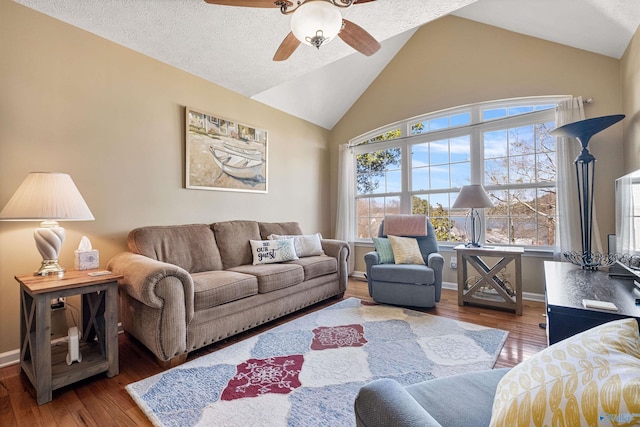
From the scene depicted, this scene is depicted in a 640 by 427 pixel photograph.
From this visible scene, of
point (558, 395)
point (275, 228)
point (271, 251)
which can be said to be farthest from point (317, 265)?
point (558, 395)

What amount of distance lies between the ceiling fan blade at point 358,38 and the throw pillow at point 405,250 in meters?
2.11

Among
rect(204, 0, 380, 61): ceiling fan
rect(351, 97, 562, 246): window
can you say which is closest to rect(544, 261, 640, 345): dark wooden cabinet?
rect(351, 97, 562, 246): window

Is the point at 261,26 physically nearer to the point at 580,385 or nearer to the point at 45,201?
the point at 45,201

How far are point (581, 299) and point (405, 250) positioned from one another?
194 cm

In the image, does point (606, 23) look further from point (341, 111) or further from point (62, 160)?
point (62, 160)

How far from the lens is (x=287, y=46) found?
2068mm

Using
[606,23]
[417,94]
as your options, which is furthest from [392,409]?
[417,94]

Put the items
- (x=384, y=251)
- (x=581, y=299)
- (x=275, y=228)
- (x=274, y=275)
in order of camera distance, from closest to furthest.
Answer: (x=581, y=299) < (x=274, y=275) < (x=384, y=251) < (x=275, y=228)

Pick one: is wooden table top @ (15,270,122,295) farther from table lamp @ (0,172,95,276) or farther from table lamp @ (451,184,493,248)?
table lamp @ (451,184,493,248)

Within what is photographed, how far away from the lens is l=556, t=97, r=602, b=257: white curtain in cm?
296

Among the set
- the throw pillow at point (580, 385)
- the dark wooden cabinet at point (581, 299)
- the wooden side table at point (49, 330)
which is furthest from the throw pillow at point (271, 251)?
the throw pillow at point (580, 385)

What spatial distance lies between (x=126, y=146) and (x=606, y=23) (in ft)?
14.3

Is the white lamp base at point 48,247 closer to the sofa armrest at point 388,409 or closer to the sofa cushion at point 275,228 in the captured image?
the sofa cushion at point 275,228

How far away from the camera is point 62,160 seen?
7.33 feet
